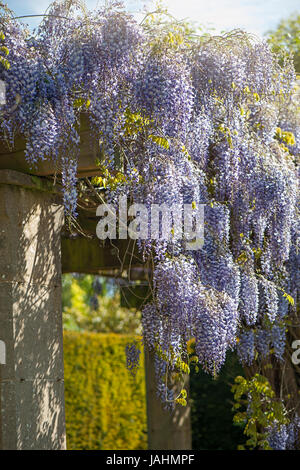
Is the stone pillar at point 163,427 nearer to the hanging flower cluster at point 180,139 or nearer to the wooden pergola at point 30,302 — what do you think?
the hanging flower cluster at point 180,139

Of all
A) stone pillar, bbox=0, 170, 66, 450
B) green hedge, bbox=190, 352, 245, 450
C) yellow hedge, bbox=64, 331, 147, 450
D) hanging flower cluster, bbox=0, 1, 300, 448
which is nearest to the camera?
stone pillar, bbox=0, 170, 66, 450

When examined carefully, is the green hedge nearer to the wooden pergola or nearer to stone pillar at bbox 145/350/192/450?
stone pillar at bbox 145/350/192/450

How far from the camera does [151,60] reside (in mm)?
3193

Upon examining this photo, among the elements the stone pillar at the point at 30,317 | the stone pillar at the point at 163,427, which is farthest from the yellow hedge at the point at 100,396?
the stone pillar at the point at 30,317

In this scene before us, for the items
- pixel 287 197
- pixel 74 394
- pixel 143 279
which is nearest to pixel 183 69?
pixel 287 197

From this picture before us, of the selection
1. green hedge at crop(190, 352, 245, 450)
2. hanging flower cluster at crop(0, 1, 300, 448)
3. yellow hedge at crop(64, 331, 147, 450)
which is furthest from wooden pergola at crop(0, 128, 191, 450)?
yellow hedge at crop(64, 331, 147, 450)

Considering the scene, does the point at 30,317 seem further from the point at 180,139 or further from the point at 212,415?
the point at 212,415

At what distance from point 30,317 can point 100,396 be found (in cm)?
507

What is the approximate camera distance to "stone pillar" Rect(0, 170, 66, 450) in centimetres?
295

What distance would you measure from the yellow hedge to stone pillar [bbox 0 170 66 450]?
14.9 ft

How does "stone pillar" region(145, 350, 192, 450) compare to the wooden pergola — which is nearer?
the wooden pergola

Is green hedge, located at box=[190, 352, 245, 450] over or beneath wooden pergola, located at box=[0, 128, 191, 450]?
beneath

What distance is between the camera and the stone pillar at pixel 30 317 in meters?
2.95
